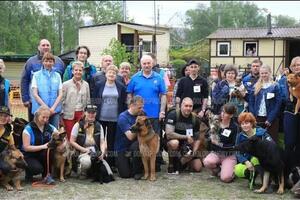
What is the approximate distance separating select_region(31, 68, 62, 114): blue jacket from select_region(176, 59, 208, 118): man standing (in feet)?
6.06

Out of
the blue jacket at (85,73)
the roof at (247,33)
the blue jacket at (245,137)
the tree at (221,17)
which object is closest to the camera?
the blue jacket at (245,137)

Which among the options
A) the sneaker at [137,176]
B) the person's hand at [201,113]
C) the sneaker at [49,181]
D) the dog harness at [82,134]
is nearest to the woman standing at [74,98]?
the dog harness at [82,134]

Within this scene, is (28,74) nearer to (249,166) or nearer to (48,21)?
(249,166)

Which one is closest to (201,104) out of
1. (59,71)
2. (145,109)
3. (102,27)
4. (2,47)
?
(145,109)

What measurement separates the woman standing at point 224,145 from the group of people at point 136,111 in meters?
0.01

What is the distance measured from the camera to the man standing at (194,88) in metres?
6.80

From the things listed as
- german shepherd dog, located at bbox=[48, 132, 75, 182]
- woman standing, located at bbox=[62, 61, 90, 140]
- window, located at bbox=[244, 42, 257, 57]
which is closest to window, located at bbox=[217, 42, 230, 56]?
window, located at bbox=[244, 42, 257, 57]

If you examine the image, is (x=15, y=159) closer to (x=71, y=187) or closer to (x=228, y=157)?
(x=71, y=187)

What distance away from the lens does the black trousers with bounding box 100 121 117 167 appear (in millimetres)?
6625

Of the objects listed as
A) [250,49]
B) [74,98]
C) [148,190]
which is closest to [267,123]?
[148,190]

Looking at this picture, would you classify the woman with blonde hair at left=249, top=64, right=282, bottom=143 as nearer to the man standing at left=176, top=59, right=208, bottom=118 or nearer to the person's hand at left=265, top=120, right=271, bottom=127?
the person's hand at left=265, top=120, right=271, bottom=127

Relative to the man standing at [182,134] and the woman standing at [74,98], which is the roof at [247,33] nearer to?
the man standing at [182,134]

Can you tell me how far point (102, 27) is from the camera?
2925cm

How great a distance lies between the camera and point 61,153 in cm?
590
